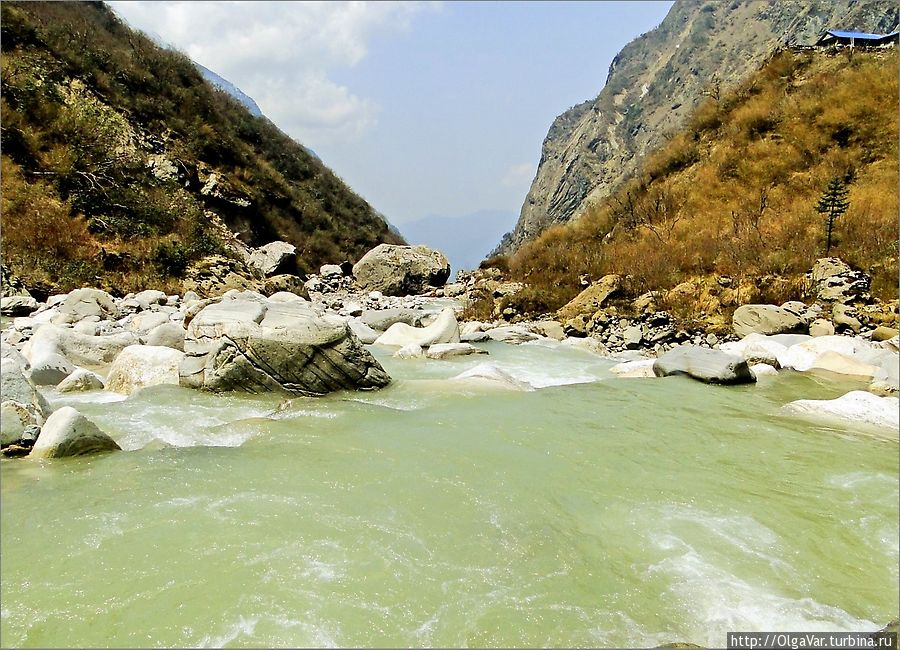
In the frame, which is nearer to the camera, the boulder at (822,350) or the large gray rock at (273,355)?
the large gray rock at (273,355)

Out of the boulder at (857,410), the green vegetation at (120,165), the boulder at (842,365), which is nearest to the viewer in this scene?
the boulder at (857,410)

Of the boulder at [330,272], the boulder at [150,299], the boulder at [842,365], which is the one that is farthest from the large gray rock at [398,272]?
the boulder at [842,365]

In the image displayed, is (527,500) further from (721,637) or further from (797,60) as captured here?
(797,60)

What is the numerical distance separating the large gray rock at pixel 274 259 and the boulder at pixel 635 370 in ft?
50.5

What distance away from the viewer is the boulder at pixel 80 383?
580 cm

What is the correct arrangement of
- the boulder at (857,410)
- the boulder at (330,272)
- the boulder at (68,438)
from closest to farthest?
the boulder at (68,438) → the boulder at (857,410) → the boulder at (330,272)

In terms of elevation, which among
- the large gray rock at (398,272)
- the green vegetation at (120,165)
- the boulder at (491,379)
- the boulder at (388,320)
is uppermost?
the green vegetation at (120,165)

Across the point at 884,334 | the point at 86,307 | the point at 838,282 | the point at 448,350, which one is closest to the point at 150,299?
the point at 86,307

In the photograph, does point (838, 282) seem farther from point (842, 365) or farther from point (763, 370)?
point (763, 370)

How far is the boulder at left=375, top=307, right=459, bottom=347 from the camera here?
10.1 m

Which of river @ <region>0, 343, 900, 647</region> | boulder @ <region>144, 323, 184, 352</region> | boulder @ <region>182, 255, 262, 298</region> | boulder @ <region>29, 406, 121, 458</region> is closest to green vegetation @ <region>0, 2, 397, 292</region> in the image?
boulder @ <region>182, 255, 262, 298</region>

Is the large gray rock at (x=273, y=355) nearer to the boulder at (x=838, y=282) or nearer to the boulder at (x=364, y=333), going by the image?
the boulder at (x=364, y=333)

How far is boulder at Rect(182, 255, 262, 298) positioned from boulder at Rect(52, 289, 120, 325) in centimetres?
341

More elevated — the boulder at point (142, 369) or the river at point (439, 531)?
the boulder at point (142, 369)
